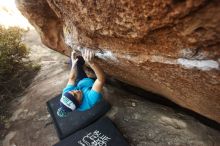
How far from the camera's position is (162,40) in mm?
2457

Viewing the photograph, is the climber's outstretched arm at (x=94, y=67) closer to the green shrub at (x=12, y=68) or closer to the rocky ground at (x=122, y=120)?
the rocky ground at (x=122, y=120)

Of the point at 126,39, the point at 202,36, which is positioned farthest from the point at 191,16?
the point at 126,39

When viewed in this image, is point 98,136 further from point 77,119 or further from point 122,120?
point 77,119

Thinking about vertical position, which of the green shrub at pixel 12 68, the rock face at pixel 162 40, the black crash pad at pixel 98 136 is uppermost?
the rock face at pixel 162 40

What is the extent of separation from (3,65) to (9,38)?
784mm

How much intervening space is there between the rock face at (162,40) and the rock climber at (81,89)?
0.15 m

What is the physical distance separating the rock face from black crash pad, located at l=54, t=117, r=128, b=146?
0.82 m

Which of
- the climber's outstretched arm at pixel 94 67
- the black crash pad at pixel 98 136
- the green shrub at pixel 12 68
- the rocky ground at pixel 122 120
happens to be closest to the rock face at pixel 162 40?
the climber's outstretched arm at pixel 94 67

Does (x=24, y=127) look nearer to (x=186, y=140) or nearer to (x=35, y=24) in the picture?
(x=35, y=24)

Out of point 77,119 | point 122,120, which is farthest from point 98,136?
point 77,119

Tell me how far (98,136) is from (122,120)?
0.46 meters

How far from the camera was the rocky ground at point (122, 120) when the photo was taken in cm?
372

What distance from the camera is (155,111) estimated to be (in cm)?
415

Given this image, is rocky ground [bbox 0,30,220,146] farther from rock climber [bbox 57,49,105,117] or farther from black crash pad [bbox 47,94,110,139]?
rock climber [bbox 57,49,105,117]
